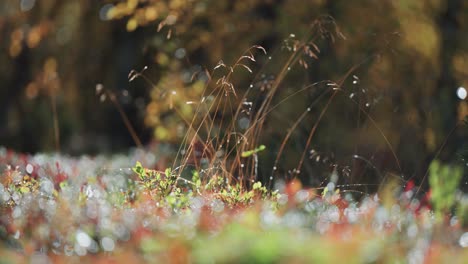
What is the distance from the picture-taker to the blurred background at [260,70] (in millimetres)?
6118

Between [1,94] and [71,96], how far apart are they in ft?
4.40

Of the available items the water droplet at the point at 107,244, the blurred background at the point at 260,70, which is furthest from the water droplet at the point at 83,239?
the blurred background at the point at 260,70

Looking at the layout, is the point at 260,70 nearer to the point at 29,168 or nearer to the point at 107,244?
the point at 29,168

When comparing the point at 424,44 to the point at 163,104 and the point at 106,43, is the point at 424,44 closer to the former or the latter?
the point at 163,104

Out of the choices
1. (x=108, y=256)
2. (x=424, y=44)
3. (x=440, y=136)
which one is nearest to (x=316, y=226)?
(x=108, y=256)

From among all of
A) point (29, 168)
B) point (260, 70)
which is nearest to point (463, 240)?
point (260, 70)

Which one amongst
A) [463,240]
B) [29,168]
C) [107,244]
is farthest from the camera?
[29,168]

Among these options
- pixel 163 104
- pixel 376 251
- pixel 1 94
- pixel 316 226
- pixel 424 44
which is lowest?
pixel 1 94

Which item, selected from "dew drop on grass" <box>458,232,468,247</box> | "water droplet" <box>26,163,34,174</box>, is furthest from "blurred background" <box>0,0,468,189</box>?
"dew drop on grass" <box>458,232,468,247</box>

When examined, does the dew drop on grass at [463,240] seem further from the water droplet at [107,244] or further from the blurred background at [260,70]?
the blurred background at [260,70]

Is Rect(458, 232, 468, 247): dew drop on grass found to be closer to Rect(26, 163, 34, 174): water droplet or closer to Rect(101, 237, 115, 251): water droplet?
Rect(101, 237, 115, 251): water droplet

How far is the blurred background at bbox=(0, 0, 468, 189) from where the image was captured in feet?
20.1

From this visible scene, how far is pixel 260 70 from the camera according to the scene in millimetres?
4836

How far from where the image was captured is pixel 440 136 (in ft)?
22.1
